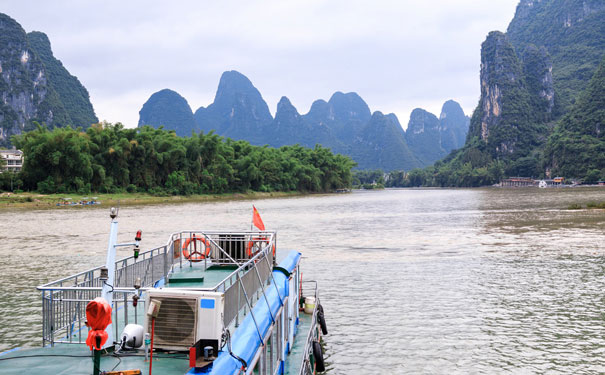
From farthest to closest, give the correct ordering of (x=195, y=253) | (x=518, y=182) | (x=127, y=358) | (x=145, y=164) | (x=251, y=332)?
(x=518, y=182) → (x=145, y=164) → (x=195, y=253) → (x=251, y=332) → (x=127, y=358)

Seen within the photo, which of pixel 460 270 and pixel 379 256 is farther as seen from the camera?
pixel 379 256

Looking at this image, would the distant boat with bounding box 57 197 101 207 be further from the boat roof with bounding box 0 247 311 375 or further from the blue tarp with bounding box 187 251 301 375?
the boat roof with bounding box 0 247 311 375

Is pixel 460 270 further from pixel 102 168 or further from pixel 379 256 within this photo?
pixel 102 168

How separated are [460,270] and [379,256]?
16.9 feet

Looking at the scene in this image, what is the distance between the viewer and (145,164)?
92.4m

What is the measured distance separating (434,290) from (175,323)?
1466 centimetres

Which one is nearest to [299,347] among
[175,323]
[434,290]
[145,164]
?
[175,323]

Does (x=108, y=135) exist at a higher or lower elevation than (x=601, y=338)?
higher

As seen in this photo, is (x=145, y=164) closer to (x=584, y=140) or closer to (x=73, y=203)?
(x=73, y=203)

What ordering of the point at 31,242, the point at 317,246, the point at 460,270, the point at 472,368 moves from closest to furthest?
the point at 472,368, the point at 460,270, the point at 317,246, the point at 31,242

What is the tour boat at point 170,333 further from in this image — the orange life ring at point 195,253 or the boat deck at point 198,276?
the orange life ring at point 195,253

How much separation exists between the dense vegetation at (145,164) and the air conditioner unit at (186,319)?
259 ft

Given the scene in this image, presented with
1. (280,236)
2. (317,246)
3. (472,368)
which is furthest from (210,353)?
(280,236)

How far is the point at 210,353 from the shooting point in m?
5.53
